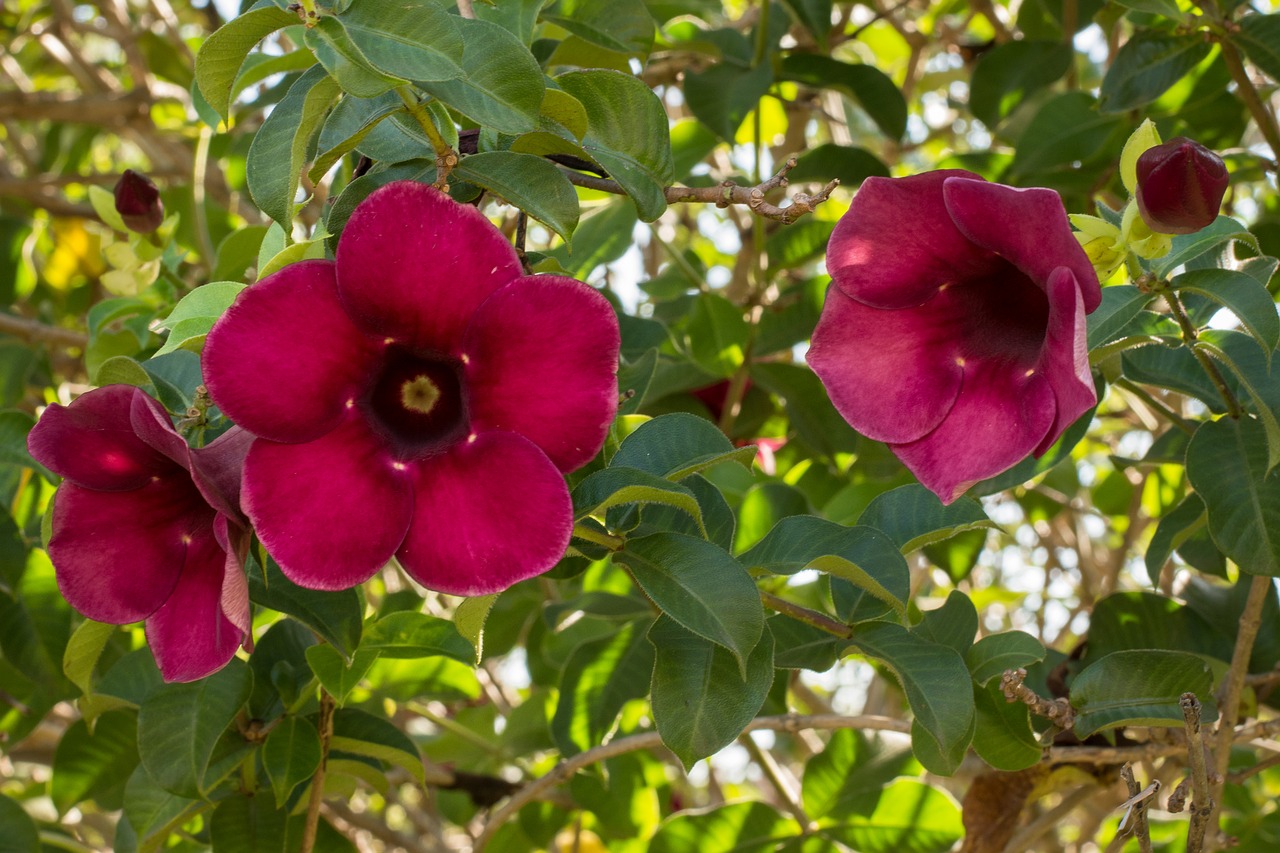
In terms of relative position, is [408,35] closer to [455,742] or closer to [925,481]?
[925,481]

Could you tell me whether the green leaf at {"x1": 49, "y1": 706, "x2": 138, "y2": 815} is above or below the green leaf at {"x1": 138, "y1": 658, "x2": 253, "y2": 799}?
below

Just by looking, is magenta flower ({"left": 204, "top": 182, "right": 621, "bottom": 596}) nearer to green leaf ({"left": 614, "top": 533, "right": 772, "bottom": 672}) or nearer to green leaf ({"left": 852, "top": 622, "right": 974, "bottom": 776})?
green leaf ({"left": 614, "top": 533, "right": 772, "bottom": 672})

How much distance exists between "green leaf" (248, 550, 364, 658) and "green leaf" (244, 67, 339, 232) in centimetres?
29

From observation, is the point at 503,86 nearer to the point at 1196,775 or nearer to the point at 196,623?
the point at 196,623

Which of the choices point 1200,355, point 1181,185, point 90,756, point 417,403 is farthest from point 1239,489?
point 90,756

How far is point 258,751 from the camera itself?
1.32m

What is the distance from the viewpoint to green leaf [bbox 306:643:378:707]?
1093 mm

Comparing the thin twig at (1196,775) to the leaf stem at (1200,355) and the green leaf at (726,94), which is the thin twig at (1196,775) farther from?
Result: the green leaf at (726,94)

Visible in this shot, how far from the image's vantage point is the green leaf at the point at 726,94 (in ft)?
5.35

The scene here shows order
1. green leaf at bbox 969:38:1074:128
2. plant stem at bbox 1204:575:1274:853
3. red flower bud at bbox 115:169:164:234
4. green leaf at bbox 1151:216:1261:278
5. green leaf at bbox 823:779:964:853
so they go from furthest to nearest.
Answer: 1. green leaf at bbox 969:38:1074:128
2. green leaf at bbox 823:779:964:853
3. red flower bud at bbox 115:169:164:234
4. plant stem at bbox 1204:575:1274:853
5. green leaf at bbox 1151:216:1261:278

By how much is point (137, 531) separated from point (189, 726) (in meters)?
0.29

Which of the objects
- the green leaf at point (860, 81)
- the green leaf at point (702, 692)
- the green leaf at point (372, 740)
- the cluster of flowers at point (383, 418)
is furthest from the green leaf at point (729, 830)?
the green leaf at point (860, 81)

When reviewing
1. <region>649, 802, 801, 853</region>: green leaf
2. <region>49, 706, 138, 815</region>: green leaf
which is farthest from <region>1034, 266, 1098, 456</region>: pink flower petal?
<region>49, 706, 138, 815</region>: green leaf

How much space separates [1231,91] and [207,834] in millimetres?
1725
